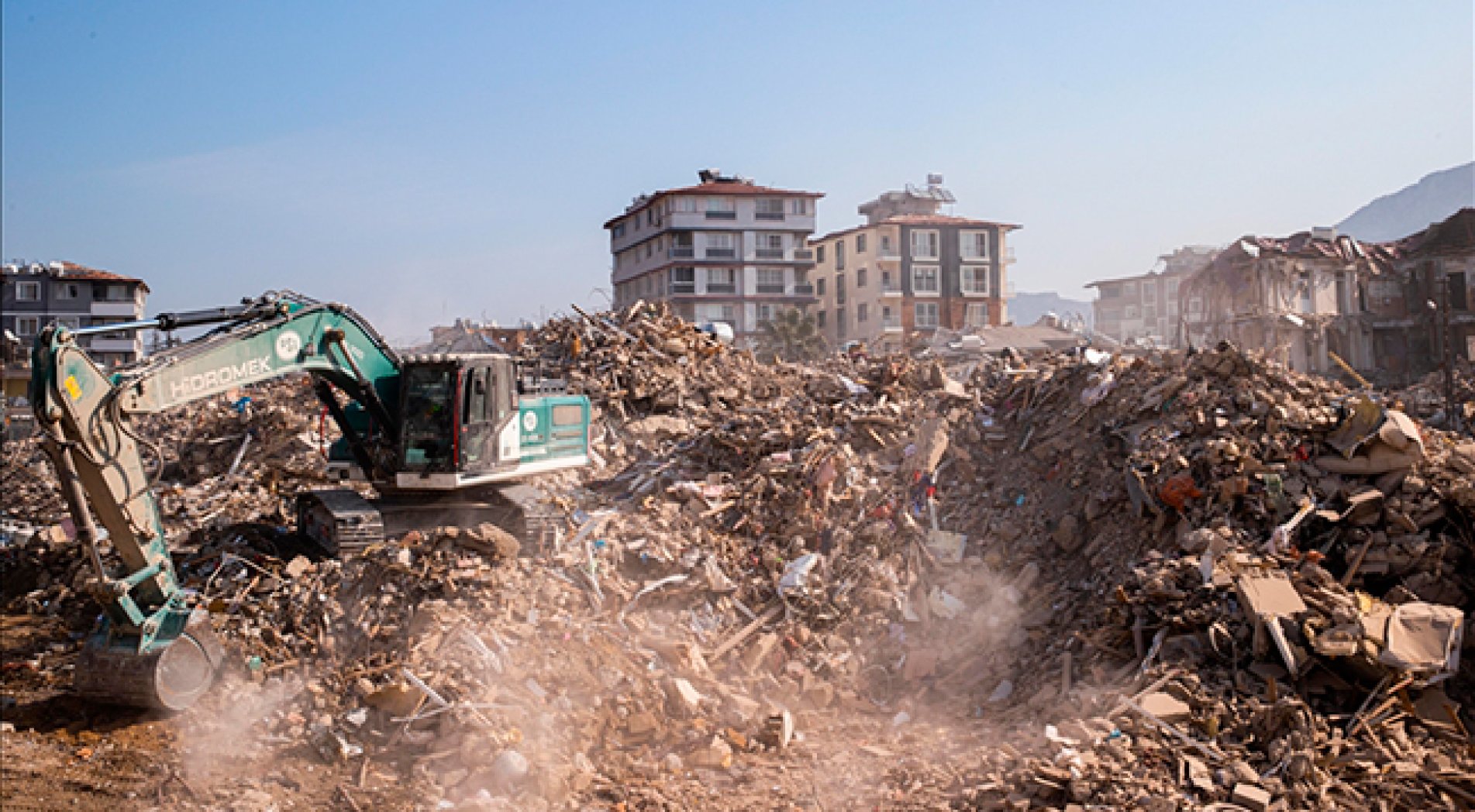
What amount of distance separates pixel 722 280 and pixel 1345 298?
96.9 ft

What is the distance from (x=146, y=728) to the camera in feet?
27.8

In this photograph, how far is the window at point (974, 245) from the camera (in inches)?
2314

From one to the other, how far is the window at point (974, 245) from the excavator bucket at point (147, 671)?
53.9 m

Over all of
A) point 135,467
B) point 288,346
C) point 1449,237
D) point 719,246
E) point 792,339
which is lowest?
point 135,467

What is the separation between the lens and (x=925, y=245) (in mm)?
57719

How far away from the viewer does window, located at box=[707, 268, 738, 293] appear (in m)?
56.2

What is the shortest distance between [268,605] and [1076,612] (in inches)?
302

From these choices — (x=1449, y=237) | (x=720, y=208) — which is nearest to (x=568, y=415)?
(x=1449, y=237)

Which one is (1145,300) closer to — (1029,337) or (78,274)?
(1029,337)

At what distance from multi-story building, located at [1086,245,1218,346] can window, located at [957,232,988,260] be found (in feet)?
35.7

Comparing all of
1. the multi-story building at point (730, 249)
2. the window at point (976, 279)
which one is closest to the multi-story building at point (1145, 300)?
the window at point (976, 279)

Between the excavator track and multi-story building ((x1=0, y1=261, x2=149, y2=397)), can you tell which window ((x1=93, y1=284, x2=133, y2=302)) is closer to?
multi-story building ((x1=0, y1=261, x2=149, y2=397))

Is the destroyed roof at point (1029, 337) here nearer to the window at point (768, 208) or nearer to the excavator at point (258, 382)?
the window at point (768, 208)

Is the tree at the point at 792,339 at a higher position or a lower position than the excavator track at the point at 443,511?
higher
